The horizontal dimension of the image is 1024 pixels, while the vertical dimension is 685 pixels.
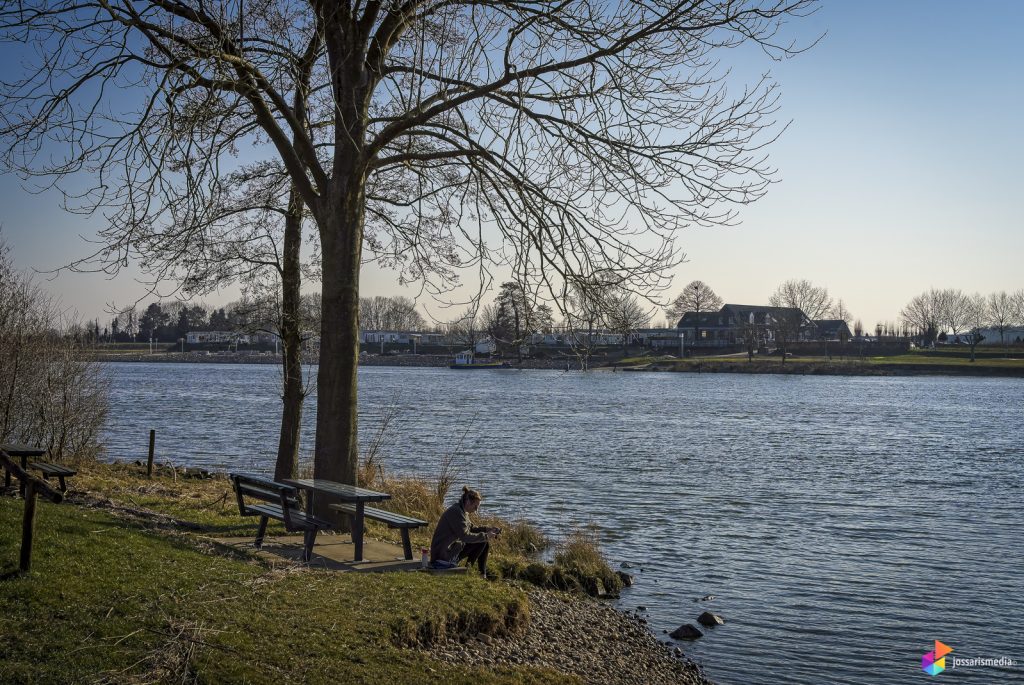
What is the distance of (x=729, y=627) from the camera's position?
14.2 meters

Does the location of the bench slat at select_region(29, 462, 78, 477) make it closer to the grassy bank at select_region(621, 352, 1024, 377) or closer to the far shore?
the far shore

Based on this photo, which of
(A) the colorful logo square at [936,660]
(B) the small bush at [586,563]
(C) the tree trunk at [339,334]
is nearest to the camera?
(A) the colorful logo square at [936,660]

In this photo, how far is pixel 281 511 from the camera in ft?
40.8

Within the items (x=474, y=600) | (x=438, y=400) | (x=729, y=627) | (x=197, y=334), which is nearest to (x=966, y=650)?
(x=729, y=627)

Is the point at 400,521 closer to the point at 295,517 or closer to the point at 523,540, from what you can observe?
the point at 295,517

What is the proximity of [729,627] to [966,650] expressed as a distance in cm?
347

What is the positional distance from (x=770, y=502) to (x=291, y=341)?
50.5 ft

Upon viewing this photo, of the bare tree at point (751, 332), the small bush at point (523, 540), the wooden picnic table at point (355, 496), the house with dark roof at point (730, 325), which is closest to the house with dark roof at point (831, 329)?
the house with dark roof at point (730, 325)

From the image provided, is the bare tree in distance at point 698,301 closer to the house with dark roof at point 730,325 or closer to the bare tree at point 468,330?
the house with dark roof at point 730,325

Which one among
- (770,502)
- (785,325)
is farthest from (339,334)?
(785,325)

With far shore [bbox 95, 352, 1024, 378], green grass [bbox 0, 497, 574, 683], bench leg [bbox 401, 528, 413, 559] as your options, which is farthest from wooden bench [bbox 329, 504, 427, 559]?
far shore [bbox 95, 352, 1024, 378]

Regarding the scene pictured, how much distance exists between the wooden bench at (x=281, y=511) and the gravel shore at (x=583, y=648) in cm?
280

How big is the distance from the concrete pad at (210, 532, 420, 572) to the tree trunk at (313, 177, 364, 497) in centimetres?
116

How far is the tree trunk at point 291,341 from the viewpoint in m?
18.3
